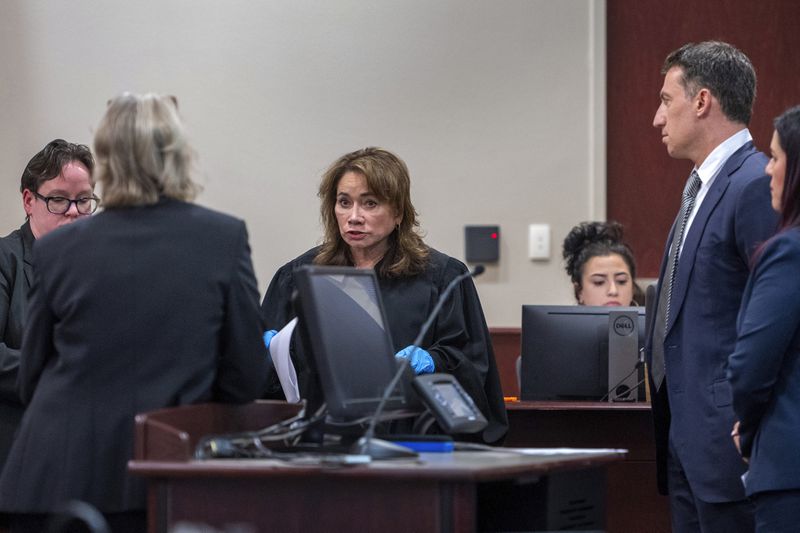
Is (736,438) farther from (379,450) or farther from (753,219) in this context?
(379,450)

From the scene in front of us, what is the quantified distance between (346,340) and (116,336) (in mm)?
451

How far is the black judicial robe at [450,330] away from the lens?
3.25 meters

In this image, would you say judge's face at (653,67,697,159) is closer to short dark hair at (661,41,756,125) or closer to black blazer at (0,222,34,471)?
short dark hair at (661,41,756,125)

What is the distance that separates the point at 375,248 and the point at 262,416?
1214 millimetres

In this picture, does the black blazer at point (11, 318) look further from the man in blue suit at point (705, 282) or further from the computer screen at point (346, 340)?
the man in blue suit at point (705, 282)

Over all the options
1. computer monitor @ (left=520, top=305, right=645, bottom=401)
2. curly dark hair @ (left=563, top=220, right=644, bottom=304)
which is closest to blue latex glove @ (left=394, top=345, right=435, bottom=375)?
computer monitor @ (left=520, top=305, right=645, bottom=401)

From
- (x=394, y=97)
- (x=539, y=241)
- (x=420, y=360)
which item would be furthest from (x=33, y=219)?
(x=539, y=241)

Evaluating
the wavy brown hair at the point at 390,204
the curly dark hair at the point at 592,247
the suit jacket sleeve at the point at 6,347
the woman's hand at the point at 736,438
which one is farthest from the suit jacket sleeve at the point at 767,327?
the curly dark hair at the point at 592,247


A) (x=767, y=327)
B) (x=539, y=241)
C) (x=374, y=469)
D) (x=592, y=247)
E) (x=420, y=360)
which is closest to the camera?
(x=374, y=469)

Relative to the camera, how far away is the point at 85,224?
7.14ft

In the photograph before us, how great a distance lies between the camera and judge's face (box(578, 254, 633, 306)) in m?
4.80

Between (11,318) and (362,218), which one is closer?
Result: (11,318)

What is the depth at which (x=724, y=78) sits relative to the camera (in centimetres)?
310

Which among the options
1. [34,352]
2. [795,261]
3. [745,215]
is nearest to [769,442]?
[795,261]
